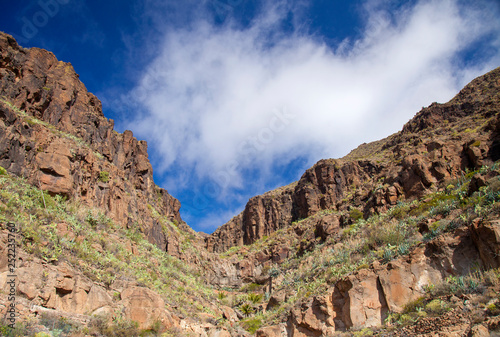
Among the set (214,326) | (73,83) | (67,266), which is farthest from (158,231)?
(67,266)

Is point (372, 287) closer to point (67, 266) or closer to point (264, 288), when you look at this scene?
point (67, 266)

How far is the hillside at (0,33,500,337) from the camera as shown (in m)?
11.3

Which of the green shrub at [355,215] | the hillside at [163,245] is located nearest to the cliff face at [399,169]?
the hillside at [163,245]

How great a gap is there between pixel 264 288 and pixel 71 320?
1407 inches

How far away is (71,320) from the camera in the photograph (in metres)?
11.1

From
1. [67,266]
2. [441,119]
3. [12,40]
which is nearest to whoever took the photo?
[67,266]

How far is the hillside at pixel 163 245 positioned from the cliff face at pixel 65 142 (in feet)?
0.39

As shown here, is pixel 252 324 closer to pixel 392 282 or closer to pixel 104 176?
pixel 392 282

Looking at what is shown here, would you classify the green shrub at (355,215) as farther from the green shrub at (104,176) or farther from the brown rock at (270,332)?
the green shrub at (104,176)

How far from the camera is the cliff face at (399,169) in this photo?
2867 centimetres

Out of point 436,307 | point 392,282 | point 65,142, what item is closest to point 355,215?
point 392,282

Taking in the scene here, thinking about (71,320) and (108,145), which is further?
(108,145)

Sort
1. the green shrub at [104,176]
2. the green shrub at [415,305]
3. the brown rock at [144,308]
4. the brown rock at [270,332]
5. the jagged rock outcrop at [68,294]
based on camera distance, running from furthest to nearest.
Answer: the green shrub at [104,176] < the brown rock at [270,332] < the brown rock at [144,308] < the green shrub at [415,305] < the jagged rock outcrop at [68,294]

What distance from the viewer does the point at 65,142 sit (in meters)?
22.6
